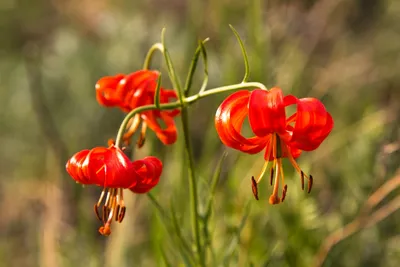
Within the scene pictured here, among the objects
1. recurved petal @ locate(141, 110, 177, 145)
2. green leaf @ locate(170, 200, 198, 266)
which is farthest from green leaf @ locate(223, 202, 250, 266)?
recurved petal @ locate(141, 110, 177, 145)

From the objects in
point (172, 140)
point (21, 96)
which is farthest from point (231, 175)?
point (21, 96)

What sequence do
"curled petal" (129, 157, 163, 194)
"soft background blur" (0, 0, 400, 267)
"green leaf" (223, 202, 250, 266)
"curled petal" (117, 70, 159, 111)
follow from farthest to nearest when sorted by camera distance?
1. "soft background blur" (0, 0, 400, 267)
2. "green leaf" (223, 202, 250, 266)
3. "curled petal" (117, 70, 159, 111)
4. "curled petal" (129, 157, 163, 194)

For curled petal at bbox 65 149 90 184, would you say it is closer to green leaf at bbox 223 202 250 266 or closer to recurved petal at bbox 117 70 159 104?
recurved petal at bbox 117 70 159 104

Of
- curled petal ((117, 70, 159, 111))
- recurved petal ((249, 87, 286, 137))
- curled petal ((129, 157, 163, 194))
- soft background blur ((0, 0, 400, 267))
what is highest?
curled petal ((117, 70, 159, 111))

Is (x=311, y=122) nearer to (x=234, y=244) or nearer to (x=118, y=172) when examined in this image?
(x=118, y=172)

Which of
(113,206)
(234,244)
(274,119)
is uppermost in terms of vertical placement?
(274,119)

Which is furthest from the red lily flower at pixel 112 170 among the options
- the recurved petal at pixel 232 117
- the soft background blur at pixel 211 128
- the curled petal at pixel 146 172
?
the soft background blur at pixel 211 128

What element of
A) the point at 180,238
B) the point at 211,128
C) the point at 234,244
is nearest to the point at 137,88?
the point at 180,238
